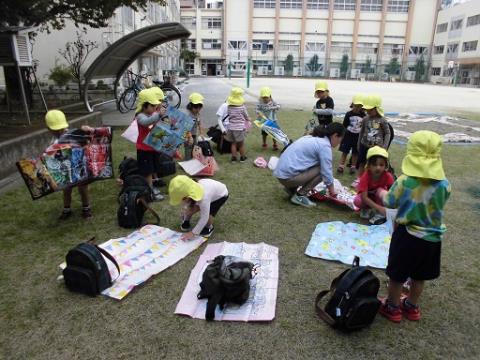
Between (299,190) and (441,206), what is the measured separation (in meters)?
2.44

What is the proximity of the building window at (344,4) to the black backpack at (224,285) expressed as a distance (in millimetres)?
68456

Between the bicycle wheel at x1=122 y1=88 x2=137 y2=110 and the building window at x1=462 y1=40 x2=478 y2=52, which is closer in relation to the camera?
the bicycle wheel at x1=122 y1=88 x2=137 y2=110

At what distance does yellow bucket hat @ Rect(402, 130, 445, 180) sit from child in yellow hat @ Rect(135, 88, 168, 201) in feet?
10.4

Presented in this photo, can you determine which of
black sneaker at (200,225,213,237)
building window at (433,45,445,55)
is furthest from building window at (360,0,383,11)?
black sneaker at (200,225,213,237)

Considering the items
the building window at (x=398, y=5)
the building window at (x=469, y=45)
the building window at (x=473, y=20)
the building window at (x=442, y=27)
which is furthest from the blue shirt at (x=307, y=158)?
the building window at (x=398, y=5)

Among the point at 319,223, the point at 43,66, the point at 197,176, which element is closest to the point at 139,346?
the point at 319,223

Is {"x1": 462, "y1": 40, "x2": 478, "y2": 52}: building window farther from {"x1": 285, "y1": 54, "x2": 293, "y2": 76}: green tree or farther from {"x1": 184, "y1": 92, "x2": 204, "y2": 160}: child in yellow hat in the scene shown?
{"x1": 184, "y1": 92, "x2": 204, "y2": 160}: child in yellow hat

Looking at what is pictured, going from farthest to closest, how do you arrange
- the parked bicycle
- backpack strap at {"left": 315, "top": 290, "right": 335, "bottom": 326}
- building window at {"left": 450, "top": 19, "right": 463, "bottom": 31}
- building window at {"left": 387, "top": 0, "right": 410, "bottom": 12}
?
building window at {"left": 387, "top": 0, "right": 410, "bottom": 12}, building window at {"left": 450, "top": 19, "right": 463, "bottom": 31}, the parked bicycle, backpack strap at {"left": 315, "top": 290, "right": 335, "bottom": 326}

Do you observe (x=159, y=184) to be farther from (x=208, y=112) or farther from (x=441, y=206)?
(x=208, y=112)

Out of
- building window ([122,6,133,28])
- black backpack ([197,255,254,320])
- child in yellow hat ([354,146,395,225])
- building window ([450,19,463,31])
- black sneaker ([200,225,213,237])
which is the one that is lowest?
black sneaker ([200,225,213,237])

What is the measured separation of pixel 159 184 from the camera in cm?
535

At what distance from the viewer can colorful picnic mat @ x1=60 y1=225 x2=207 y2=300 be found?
9.83 ft

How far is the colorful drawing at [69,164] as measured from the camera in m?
3.73

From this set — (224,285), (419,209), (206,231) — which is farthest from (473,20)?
(224,285)
